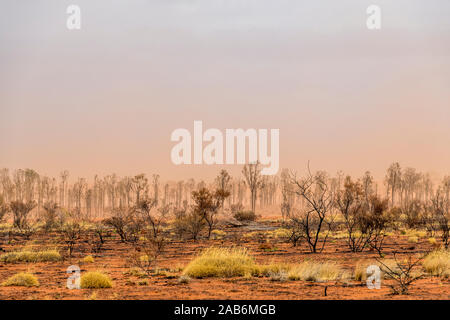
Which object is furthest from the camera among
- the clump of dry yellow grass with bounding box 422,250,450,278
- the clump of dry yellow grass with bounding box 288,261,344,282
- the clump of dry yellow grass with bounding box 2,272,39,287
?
the clump of dry yellow grass with bounding box 422,250,450,278

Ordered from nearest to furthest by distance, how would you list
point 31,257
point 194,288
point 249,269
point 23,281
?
point 194,288 → point 23,281 → point 249,269 → point 31,257

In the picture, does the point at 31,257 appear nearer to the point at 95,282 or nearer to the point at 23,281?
the point at 23,281

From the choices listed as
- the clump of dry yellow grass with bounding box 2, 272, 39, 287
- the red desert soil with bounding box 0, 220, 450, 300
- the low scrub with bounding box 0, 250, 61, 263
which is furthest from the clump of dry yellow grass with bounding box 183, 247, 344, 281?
the low scrub with bounding box 0, 250, 61, 263

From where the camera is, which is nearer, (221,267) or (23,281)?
(23,281)

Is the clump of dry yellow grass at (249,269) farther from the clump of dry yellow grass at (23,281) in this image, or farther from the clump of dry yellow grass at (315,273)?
the clump of dry yellow grass at (23,281)

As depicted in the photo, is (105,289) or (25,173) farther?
(25,173)

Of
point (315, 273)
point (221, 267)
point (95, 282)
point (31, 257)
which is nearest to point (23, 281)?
point (95, 282)

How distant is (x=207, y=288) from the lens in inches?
530

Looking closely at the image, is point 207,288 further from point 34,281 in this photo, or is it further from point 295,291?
point 34,281

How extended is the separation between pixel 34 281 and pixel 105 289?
2487 millimetres

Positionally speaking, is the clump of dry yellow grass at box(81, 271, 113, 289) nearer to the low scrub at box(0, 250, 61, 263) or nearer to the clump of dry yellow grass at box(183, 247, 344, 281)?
the clump of dry yellow grass at box(183, 247, 344, 281)

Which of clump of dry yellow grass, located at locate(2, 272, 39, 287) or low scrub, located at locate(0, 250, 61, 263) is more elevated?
clump of dry yellow grass, located at locate(2, 272, 39, 287)
